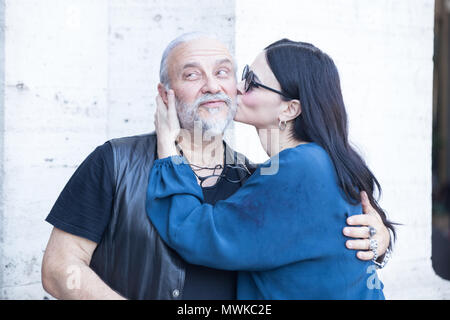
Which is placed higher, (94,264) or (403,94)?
(403,94)

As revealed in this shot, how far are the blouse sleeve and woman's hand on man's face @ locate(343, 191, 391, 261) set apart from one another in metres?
0.15

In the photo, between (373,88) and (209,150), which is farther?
(373,88)

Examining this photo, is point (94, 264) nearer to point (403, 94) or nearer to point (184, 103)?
point (184, 103)

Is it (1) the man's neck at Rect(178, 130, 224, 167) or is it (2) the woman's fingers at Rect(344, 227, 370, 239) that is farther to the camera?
(1) the man's neck at Rect(178, 130, 224, 167)

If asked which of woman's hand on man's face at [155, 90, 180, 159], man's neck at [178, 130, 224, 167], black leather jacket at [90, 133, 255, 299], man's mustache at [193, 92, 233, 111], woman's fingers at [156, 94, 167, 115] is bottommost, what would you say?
black leather jacket at [90, 133, 255, 299]

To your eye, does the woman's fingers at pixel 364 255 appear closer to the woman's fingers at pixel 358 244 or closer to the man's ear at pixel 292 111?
the woman's fingers at pixel 358 244

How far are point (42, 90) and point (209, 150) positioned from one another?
4.44 feet

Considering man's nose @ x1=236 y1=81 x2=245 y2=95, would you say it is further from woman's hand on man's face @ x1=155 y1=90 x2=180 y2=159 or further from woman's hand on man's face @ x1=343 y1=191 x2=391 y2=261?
woman's hand on man's face @ x1=343 y1=191 x2=391 y2=261

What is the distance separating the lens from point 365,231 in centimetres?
186

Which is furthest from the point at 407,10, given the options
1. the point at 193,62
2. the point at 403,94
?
the point at 193,62

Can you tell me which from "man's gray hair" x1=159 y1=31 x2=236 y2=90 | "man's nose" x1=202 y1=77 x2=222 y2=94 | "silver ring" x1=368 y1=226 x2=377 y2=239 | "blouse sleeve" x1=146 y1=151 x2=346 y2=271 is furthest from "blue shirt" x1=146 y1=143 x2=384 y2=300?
"man's gray hair" x1=159 y1=31 x2=236 y2=90

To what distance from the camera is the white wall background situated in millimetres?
2969

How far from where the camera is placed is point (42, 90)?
301cm

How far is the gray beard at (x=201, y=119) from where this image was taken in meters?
2.20
